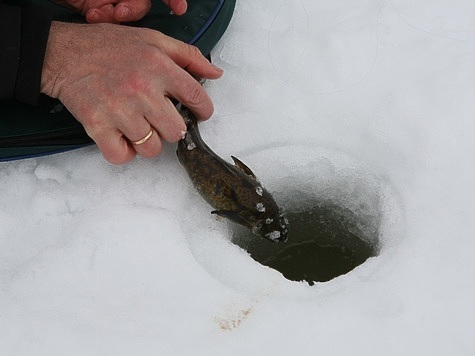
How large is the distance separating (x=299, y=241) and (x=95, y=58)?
51.3 inches

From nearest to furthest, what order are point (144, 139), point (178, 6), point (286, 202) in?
point (144, 139), point (178, 6), point (286, 202)

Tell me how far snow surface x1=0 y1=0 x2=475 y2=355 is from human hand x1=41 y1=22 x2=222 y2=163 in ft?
0.94

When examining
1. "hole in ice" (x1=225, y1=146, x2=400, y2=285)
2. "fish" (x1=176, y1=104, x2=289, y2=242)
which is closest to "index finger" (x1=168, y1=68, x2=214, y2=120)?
"fish" (x1=176, y1=104, x2=289, y2=242)

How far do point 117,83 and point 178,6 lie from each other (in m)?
0.57

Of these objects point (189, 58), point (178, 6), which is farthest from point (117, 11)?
point (189, 58)

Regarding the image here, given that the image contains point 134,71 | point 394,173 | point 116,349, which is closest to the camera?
point 116,349

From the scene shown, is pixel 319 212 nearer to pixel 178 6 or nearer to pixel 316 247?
pixel 316 247

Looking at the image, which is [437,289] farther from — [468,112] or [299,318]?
[468,112]

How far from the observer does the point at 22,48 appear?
8.29ft

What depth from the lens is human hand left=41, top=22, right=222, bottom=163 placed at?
256 cm

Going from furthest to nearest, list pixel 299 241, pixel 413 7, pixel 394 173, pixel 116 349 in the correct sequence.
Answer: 1. pixel 413 7
2. pixel 299 241
3. pixel 394 173
4. pixel 116 349

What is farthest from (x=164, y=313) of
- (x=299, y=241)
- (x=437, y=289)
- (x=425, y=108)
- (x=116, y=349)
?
(x=425, y=108)

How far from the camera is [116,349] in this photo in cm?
237

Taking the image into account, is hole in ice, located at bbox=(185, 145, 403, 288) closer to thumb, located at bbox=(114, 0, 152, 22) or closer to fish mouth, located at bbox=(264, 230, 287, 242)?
fish mouth, located at bbox=(264, 230, 287, 242)
